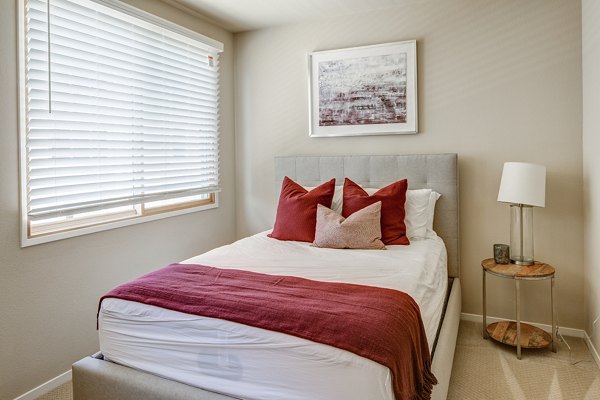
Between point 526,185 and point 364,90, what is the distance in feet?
4.82

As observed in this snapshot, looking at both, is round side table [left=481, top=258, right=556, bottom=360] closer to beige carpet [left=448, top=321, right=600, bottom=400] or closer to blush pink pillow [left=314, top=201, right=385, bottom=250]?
beige carpet [left=448, top=321, right=600, bottom=400]

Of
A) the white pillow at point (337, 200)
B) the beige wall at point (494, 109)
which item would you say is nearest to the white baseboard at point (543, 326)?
the beige wall at point (494, 109)

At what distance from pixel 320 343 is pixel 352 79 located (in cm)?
257

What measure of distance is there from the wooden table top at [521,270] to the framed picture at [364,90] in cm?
121

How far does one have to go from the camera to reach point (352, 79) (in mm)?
3512

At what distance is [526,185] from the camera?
2705mm

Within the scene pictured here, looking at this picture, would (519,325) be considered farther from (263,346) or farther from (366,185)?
(263,346)

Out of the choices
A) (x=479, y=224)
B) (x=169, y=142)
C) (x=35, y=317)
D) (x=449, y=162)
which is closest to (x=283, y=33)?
(x=169, y=142)

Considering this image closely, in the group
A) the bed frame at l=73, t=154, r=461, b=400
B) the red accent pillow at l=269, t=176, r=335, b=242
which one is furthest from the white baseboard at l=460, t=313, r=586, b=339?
the red accent pillow at l=269, t=176, r=335, b=242

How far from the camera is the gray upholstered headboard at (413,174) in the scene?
10.4 ft

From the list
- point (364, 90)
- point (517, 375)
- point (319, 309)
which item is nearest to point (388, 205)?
point (364, 90)

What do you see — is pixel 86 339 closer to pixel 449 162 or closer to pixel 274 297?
pixel 274 297

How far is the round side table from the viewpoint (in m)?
2.62

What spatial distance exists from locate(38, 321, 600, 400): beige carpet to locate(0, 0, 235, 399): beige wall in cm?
23
